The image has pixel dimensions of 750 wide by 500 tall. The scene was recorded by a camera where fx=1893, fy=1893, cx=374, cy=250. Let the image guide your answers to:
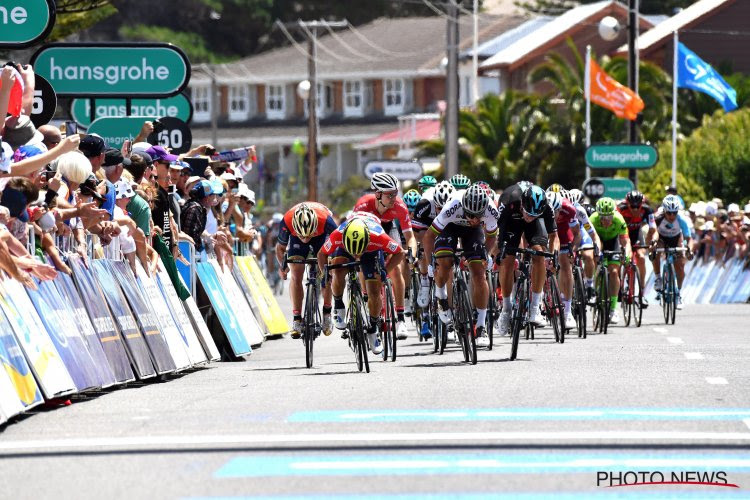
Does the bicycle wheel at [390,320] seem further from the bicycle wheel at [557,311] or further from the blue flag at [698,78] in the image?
the blue flag at [698,78]

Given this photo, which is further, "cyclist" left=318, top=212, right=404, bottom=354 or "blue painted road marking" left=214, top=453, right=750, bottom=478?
"cyclist" left=318, top=212, right=404, bottom=354

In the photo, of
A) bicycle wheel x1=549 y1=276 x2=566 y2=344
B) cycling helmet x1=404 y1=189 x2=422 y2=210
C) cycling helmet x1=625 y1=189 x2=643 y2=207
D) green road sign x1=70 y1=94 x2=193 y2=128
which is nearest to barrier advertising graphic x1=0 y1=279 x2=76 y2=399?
bicycle wheel x1=549 y1=276 x2=566 y2=344

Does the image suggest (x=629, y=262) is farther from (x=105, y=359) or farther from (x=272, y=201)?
(x=272, y=201)

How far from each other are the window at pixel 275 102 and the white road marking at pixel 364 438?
8981cm

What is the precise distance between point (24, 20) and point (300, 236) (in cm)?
413

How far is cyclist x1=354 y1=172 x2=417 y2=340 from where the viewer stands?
61.3 ft

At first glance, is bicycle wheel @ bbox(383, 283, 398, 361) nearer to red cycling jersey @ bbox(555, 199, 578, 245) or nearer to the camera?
the camera

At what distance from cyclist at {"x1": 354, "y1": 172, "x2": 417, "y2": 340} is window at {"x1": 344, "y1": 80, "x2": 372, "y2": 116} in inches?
3049

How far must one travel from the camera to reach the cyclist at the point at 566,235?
69.9 feet

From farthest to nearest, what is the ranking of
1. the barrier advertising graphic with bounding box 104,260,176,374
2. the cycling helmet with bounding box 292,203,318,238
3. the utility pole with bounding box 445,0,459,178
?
the utility pole with bounding box 445,0,459,178 < the cycling helmet with bounding box 292,203,318,238 < the barrier advertising graphic with bounding box 104,260,176,374

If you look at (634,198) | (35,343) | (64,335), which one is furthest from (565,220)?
(35,343)

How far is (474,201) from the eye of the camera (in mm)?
17594

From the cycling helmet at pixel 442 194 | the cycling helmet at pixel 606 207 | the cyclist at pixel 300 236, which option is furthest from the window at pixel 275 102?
the cyclist at pixel 300 236

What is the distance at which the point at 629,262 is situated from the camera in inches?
976
